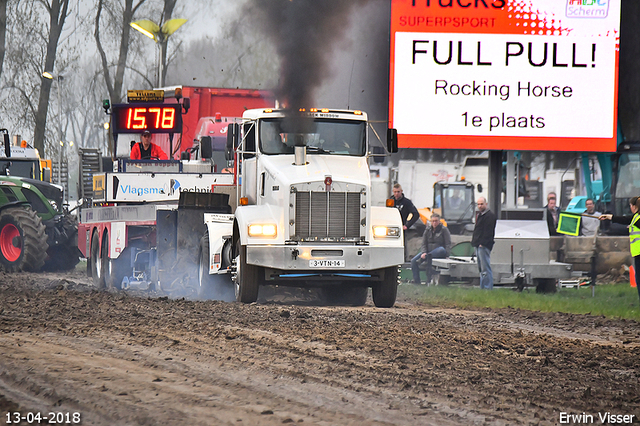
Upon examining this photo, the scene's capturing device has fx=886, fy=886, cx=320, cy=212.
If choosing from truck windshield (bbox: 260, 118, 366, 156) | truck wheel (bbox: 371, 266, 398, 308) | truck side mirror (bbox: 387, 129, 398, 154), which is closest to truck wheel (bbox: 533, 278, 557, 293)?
truck wheel (bbox: 371, 266, 398, 308)

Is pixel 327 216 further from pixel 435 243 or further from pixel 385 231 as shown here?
pixel 435 243

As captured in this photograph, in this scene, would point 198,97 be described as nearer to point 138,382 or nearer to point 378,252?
point 378,252

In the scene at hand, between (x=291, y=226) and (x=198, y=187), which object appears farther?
(x=198, y=187)

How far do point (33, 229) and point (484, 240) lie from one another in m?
9.60

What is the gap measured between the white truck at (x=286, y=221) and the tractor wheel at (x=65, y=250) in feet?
18.1

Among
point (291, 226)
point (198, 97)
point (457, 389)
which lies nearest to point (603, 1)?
point (198, 97)

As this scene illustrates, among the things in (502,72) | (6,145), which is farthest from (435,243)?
(6,145)

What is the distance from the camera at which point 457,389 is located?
258 inches

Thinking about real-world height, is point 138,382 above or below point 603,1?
below

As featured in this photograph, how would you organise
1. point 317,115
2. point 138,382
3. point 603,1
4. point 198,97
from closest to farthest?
point 138,382 < point 317,115 < point 603,1 < point 198,97

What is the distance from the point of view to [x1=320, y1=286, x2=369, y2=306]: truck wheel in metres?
14.1

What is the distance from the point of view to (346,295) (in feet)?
46.9

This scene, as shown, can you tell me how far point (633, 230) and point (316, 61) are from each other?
6.04m

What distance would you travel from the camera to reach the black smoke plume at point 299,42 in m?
15.0
